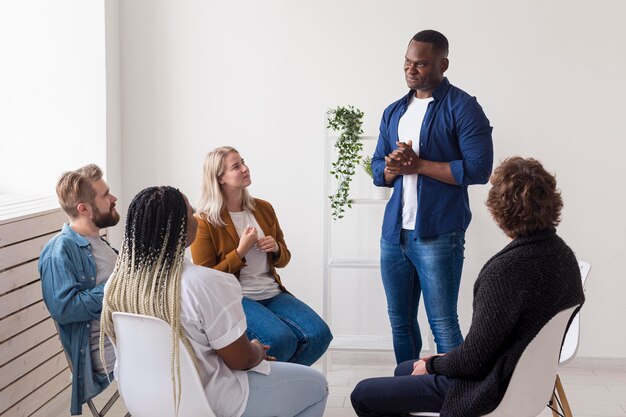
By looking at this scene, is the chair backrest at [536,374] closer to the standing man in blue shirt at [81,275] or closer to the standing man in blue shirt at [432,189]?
the standing man in blue shirt at [432,189]

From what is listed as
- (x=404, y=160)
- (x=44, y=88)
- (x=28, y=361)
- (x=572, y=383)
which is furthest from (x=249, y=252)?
(x=572, y=383)

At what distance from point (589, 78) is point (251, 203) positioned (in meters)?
1.98

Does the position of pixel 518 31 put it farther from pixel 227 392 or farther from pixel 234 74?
pixel 227 392

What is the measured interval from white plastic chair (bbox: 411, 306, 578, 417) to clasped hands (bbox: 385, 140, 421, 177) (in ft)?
3.62

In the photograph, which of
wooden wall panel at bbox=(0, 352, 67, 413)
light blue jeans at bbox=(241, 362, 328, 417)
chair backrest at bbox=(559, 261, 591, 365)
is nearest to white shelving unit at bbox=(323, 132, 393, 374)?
chair backrest at bbox=(559, 261, 591, 365)

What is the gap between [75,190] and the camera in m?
2.88

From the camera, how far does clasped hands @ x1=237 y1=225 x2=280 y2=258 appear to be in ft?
10.6

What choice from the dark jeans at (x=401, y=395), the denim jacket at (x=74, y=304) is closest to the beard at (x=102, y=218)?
the denim jacket at (x=74, y=304)

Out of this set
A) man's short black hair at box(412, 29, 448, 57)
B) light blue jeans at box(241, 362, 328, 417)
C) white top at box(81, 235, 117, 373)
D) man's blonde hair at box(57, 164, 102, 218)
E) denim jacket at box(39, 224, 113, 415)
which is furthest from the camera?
man's short black hair at box(412, 29, 448, 57)

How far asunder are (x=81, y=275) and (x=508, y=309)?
1.51 m

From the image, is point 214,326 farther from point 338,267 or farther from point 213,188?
point 338,267

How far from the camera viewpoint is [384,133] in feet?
11.1

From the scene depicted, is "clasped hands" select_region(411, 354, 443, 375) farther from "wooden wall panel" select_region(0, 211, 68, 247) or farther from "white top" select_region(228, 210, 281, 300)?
"wooden wall panel" select_region(0, 211, 68, 247)

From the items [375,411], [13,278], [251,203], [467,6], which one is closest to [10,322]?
[13,278]
